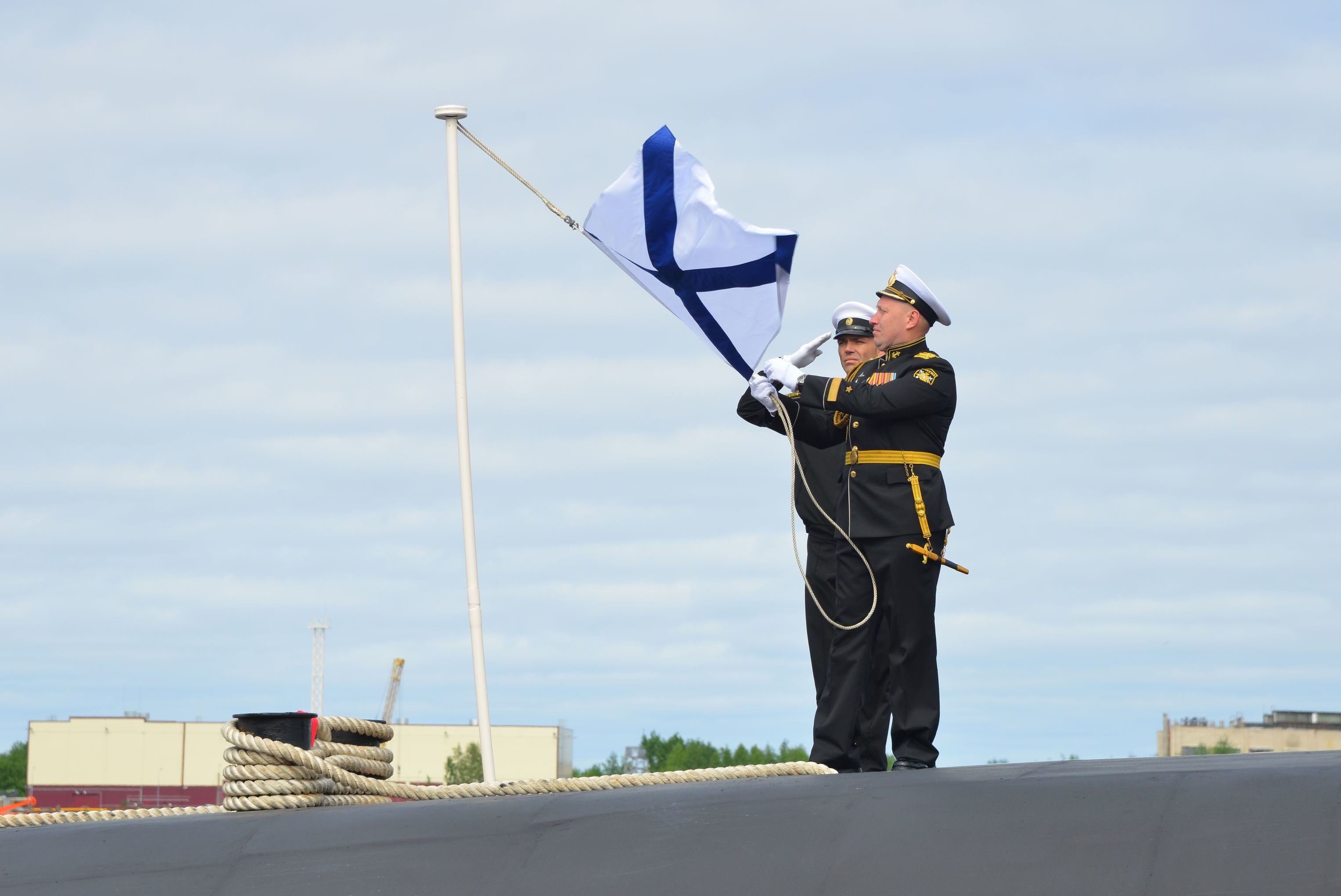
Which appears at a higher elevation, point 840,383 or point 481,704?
point 840,383

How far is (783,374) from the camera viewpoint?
27.1ft

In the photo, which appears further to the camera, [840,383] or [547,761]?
[547,761]

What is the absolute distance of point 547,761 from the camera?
111312mm

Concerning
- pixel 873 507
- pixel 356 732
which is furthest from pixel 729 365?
pixel 356 732

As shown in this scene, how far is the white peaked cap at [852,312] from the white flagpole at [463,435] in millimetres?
3770

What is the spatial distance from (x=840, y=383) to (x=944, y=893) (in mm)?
3444

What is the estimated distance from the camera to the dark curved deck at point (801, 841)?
483 cm

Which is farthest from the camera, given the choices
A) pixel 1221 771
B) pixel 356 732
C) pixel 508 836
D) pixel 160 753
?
pixel 160 753

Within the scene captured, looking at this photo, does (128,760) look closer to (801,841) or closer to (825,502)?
(825,502)

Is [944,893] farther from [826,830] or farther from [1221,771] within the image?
[1221,771]

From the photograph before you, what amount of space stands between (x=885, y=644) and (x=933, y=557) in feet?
1.73

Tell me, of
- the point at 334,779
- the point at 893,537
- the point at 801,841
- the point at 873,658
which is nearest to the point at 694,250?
the point at 893,537

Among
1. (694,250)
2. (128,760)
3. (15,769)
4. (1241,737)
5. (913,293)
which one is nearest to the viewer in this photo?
(913,293)

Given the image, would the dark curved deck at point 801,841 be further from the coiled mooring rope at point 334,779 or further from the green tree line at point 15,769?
the green tree line at point 15,769
